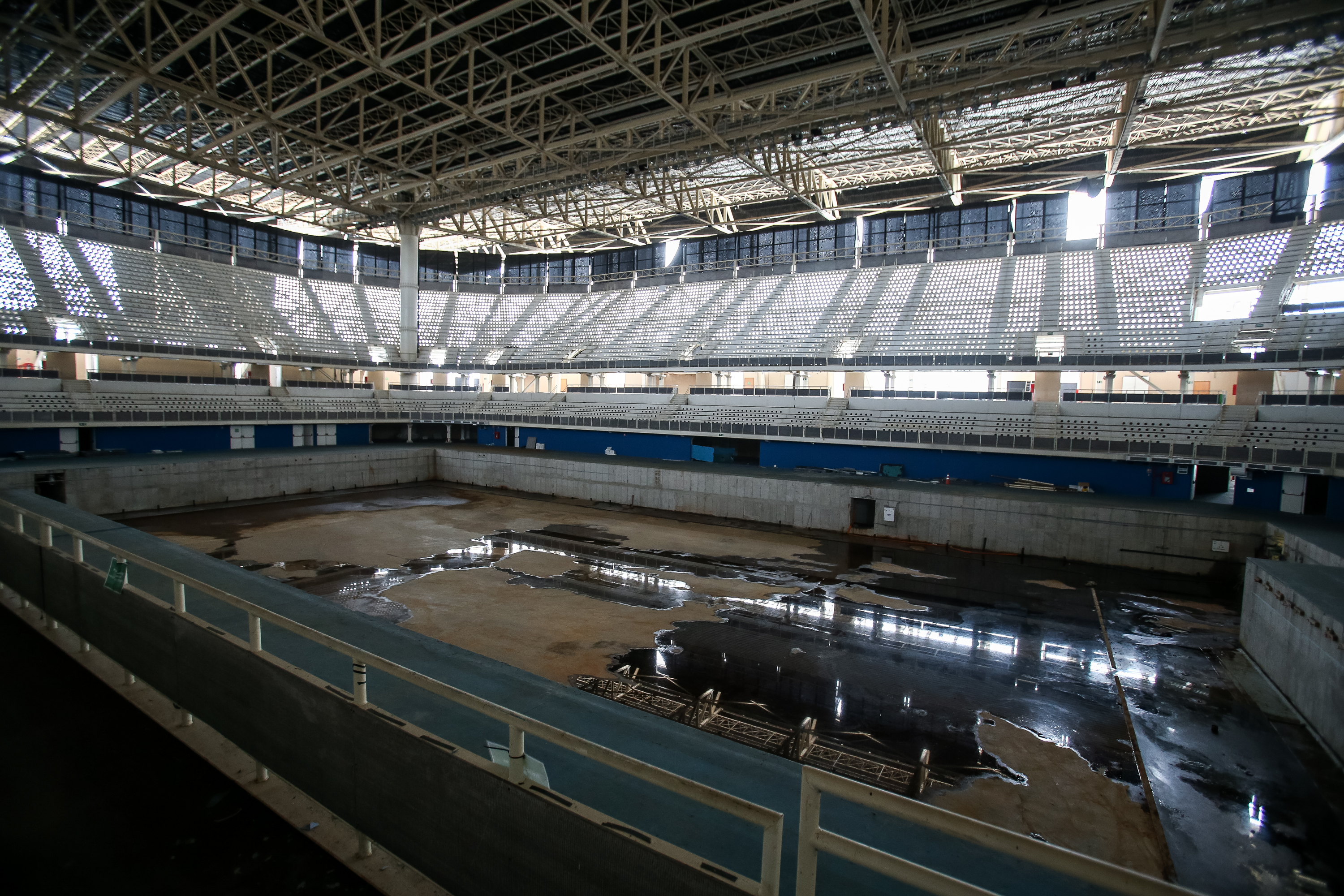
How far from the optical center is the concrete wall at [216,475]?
19547 mm

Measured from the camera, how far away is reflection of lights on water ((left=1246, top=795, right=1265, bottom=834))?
19.8ft

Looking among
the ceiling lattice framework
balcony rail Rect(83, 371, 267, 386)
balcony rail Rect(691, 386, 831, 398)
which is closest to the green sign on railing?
the ceiling lattice framework

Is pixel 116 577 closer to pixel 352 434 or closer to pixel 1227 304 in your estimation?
pixel 352 434

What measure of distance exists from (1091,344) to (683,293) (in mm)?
22990

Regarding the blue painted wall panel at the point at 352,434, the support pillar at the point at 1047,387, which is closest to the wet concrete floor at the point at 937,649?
the blue painted wall panel at the point at 352,434

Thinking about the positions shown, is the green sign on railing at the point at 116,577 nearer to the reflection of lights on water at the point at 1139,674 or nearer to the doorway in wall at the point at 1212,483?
the reflection of lights on water at the point at 1139,674

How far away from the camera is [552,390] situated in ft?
133

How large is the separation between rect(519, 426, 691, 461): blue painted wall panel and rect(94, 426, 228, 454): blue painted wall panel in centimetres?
1372

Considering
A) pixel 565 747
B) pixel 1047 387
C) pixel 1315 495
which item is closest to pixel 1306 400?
pixel 1315 495

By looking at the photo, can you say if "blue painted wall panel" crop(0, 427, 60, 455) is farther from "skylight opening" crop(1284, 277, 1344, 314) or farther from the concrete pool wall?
"skylight opening" crop(1284, 277, 1344, 314)

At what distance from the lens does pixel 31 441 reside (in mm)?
22094

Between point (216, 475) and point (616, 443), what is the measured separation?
642 inches

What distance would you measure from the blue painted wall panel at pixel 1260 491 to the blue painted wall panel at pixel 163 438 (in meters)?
37.8

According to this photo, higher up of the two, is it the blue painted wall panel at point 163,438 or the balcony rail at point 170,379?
the balcony rail at point 170,379
